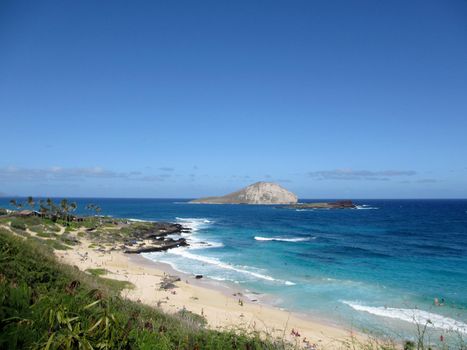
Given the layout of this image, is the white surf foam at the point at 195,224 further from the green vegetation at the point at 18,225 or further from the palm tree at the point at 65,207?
the green vegetation at the point at 18,225

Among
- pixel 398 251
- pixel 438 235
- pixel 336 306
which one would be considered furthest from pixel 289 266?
pixel 438 235

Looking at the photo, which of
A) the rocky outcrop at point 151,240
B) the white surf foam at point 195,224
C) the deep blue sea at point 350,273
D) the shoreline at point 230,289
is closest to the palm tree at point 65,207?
the rocky outcrop at point 151,240

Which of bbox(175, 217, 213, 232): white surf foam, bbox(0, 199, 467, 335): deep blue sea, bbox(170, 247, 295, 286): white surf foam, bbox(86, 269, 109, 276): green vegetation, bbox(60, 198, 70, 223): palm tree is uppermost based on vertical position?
bbox(60, 198, 70, 223): palm tree

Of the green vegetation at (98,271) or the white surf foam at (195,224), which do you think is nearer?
the green vegetation at (98,271)

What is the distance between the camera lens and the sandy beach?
707 inches

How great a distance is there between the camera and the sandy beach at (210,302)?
17953 millimetres

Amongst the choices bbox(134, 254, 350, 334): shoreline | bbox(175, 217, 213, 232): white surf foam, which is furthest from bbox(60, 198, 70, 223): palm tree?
bbox(134, 254, 350, 334): shoreline

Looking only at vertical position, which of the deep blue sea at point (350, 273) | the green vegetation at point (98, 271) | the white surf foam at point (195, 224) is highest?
the green vegetation at point (98, 271)

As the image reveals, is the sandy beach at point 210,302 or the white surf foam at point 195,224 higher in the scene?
the sandy beach at point 210,302

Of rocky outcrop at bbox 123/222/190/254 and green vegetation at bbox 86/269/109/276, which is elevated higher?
green vegetation at bbox 86/269/109/276

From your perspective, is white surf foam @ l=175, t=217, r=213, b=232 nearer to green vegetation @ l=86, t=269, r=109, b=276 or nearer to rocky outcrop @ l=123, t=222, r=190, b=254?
rocky outcrop @ l=123, t=222, r=190, b=254

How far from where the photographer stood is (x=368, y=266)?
1451 inches

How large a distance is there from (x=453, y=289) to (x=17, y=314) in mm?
32380

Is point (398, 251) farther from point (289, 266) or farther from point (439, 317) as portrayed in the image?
point (439, 317)
